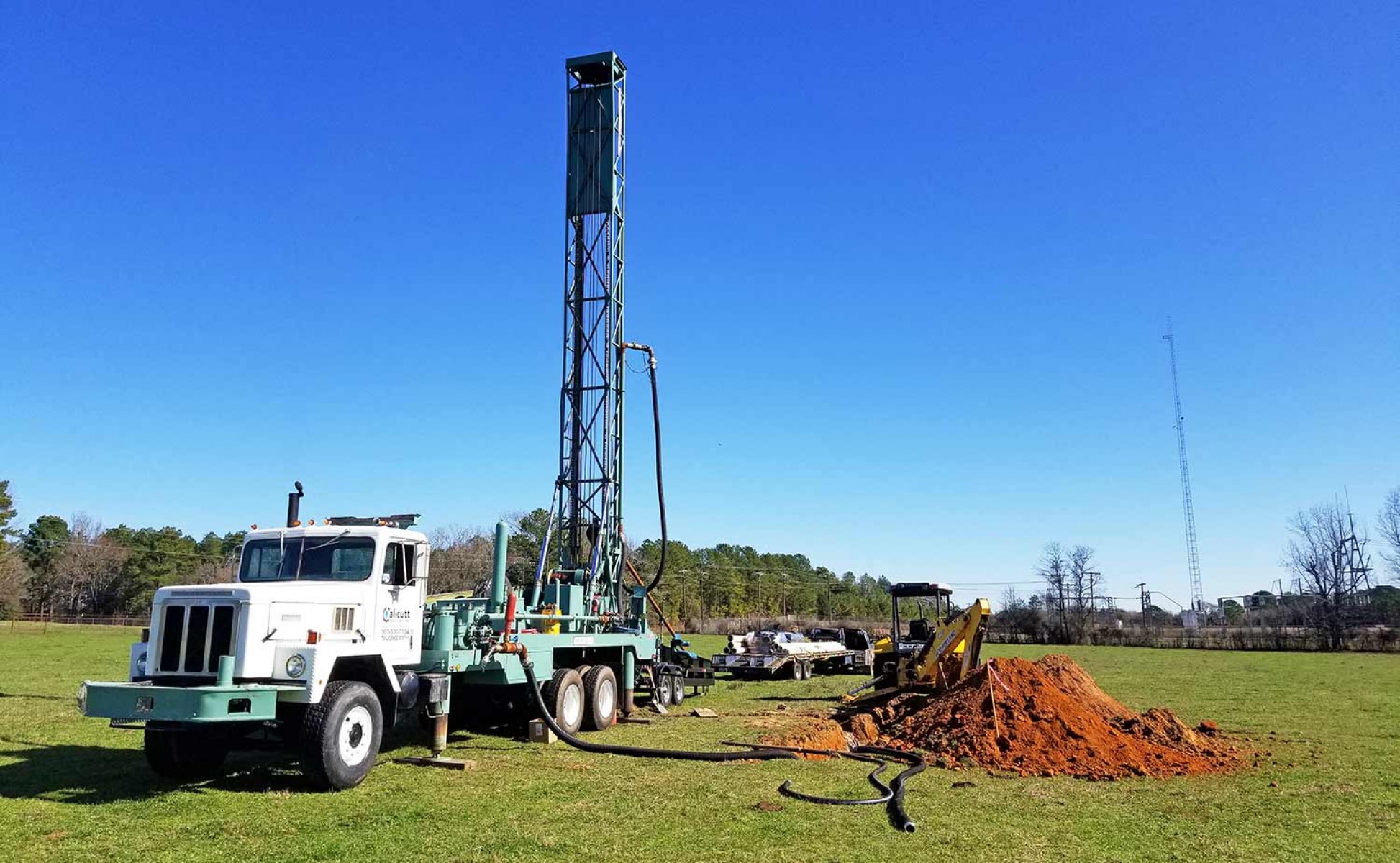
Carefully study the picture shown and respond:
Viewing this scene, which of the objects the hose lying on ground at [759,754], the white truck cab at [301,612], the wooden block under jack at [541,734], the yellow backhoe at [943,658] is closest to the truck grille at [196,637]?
the white truck cab at [301,612]

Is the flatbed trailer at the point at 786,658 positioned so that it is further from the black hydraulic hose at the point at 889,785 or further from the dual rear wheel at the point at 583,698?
the black hydraulic hose at the point at 889,785

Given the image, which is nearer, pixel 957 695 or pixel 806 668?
pixel 957 695

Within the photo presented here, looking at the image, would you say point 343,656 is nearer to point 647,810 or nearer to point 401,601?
point 401,601

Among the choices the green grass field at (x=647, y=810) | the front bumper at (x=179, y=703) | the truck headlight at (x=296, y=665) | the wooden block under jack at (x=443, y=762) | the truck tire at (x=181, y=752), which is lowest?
the green grass field at (x=647, y=810)

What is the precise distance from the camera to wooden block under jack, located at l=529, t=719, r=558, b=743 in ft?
45.5

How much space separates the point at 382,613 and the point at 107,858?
4.27 metres

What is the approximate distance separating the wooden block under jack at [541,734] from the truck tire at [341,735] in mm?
3610

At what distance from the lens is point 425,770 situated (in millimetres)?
11078

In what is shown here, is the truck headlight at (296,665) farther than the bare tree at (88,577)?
No

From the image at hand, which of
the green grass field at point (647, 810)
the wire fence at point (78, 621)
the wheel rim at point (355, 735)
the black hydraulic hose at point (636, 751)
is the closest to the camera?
the green grass field at point (647, 810)

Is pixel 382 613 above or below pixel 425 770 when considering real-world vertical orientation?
above

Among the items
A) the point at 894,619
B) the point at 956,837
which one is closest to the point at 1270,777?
the point at 956,837

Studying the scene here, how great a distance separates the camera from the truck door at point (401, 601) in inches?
444

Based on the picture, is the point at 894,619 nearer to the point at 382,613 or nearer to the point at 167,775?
the point at 382,613
